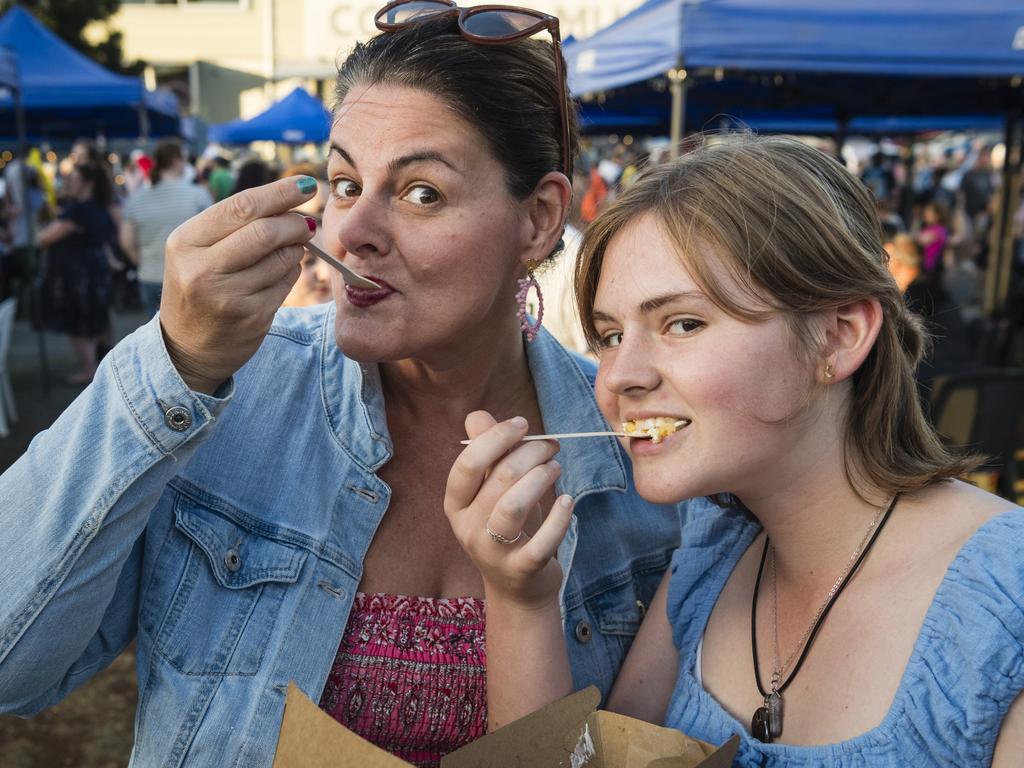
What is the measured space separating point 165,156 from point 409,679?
27.9 ft

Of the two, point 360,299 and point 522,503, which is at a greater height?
point 360,299

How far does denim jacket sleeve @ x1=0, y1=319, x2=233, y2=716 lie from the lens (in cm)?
135

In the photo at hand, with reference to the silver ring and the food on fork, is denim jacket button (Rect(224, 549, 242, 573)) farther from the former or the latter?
the food on fork

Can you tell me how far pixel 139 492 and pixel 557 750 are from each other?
70cm

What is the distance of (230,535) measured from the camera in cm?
169

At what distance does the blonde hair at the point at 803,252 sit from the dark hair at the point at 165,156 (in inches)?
330

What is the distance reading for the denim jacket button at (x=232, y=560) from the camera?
1666 mm

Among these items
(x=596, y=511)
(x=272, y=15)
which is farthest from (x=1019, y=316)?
(x=272, y=15)

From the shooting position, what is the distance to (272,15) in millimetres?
28250

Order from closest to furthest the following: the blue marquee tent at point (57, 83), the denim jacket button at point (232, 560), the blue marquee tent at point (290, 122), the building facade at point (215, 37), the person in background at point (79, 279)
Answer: the denim jacket button at point (232, 560) → the person in background at point (79, 279) → the blue marquee tent at point (57, 83) → the blue marquee tent at point (290, 122) → the building facade at point (215, 37)

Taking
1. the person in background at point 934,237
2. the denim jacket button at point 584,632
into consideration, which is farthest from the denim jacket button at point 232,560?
the person in background at point 934,237

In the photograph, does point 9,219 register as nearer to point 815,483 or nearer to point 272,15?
point 815,483

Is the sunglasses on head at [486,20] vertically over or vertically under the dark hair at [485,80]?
over

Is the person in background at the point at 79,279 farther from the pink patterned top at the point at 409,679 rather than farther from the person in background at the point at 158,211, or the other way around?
the pink patterned top at the point at 409,679
